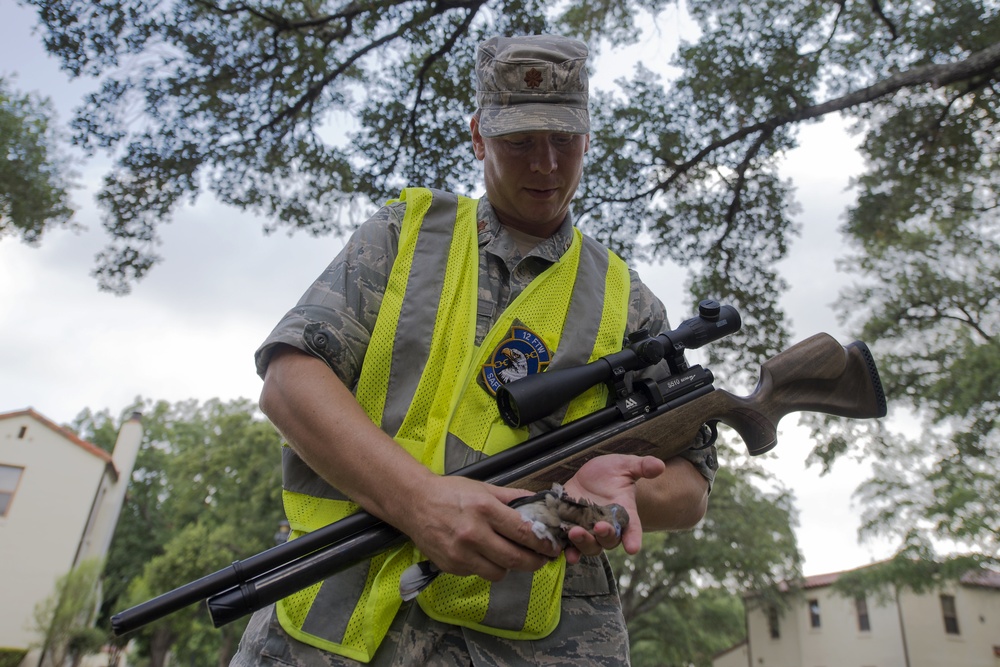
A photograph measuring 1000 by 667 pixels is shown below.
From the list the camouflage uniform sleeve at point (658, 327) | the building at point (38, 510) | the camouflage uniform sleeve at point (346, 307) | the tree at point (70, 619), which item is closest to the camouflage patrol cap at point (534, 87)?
the camouflage uniform sleeve at point (346, 307)

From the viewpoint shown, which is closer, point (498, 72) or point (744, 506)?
point (498, 72)

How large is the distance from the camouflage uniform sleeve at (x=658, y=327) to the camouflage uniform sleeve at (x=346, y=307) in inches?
31.6

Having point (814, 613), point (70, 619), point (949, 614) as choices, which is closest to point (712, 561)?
point (949, 614)

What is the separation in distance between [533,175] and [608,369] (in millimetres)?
633

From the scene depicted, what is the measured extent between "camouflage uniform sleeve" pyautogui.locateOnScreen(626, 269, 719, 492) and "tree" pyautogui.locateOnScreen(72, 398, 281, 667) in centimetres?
2507

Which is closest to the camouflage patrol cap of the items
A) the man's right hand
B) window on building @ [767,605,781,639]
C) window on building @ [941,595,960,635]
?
the man's right hand

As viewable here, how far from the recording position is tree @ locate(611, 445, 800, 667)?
2464 centimetres

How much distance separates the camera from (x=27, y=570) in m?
25.3

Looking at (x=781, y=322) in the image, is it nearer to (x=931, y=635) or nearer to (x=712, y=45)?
(x=712, y=45)

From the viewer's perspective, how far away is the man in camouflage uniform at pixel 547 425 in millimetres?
1468

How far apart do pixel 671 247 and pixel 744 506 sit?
18.6m

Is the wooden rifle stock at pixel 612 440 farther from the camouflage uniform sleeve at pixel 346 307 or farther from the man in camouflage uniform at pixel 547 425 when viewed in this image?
the camouflage uniform sleeve at pixel 346 307

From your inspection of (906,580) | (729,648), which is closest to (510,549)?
(906,580)

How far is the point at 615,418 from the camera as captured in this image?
2.04 meters
